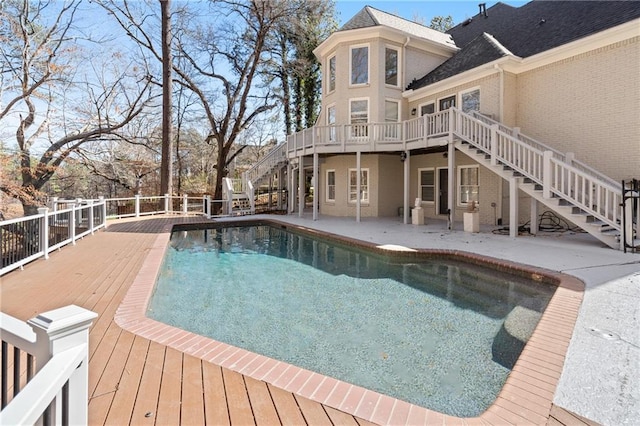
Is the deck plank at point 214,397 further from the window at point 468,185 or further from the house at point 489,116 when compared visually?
the window at point 468,185

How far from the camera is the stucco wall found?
844 cm

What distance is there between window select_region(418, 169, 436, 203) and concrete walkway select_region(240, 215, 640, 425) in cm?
458

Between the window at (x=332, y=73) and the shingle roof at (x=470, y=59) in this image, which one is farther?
the window at (x=332, y=73)

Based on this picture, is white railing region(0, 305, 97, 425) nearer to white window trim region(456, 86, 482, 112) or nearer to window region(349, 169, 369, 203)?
white window trim region(456, 86, 482, 112)

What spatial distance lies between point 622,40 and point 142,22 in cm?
1997

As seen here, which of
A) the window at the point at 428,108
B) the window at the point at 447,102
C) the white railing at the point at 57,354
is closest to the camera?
the white railing at the point at 57,354

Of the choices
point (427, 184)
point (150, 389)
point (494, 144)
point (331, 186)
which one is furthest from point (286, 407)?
point (331, 186)

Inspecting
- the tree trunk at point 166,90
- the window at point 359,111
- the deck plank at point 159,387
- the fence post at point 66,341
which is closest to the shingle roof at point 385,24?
the window at point 359,111

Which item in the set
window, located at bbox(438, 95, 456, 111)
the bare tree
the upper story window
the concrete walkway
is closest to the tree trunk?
the bare tree

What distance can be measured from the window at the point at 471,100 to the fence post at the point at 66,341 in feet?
41.6

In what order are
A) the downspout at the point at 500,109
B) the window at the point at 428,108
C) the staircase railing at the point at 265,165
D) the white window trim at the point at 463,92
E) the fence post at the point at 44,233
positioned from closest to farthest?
1. the fence post at the point at 44,233
2. the downspout at the point at 500,109
3. the white window trim at the point at 463,92
4. the window at the point at 428,108
5. the staircase railing at the point at 265,165

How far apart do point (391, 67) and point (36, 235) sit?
13014 millimetres

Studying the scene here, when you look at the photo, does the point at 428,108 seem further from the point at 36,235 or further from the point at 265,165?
the point at 36,235

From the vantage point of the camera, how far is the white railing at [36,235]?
532cm
